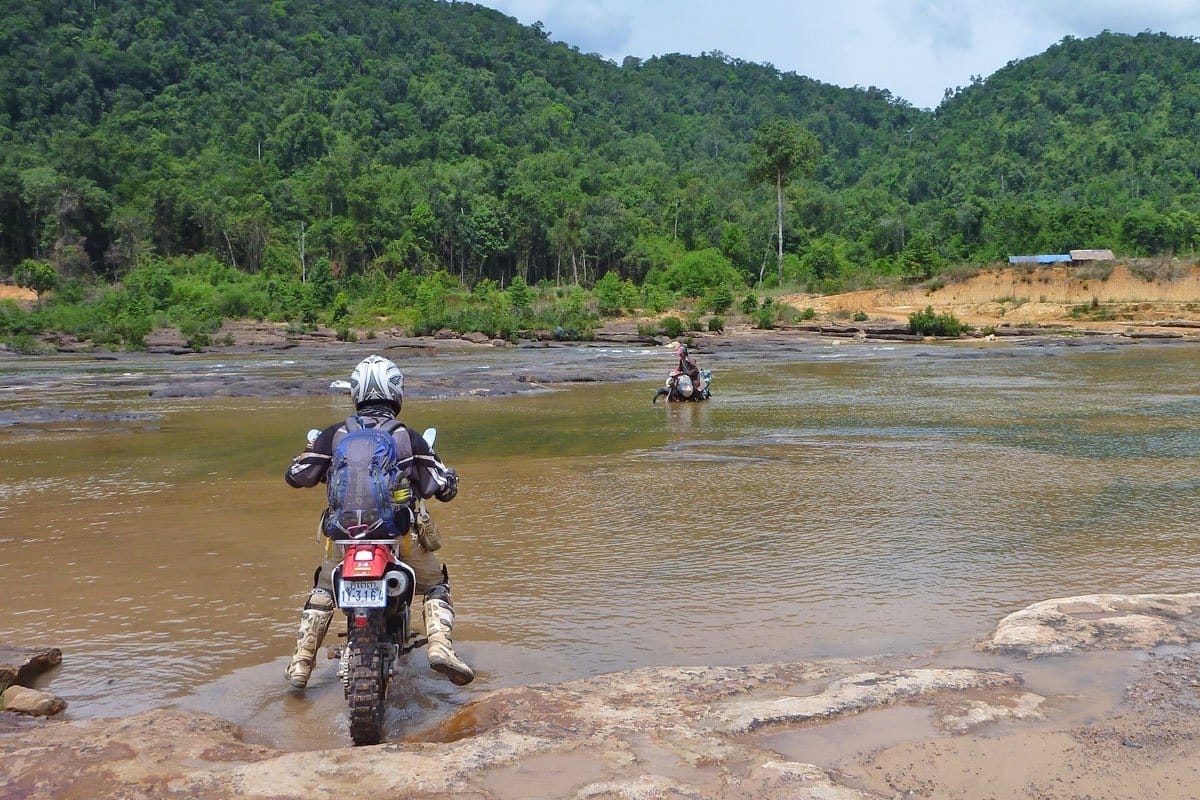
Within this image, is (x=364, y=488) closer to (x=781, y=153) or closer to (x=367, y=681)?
(x=367, y=681)

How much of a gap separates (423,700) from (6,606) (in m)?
3.21

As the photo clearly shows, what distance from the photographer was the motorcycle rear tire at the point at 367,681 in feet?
13.3

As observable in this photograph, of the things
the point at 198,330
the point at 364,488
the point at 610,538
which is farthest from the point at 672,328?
the point at 364,488

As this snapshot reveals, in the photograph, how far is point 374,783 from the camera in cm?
344

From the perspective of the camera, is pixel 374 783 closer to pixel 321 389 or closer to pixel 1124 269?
pixel 321 389

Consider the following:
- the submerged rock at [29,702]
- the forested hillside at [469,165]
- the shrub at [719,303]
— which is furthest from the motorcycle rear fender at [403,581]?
the forested hillside at [469,165]

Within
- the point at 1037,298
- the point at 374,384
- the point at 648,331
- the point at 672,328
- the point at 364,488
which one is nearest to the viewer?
the point at 364,488

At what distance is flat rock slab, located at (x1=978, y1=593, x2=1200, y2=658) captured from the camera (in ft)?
15.8

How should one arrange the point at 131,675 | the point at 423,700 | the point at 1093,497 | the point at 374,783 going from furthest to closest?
1. the point at 1093,497
2. the point at 131,675
3. the point at 423,700
4. the point at 374,783

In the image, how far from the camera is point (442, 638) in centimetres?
462

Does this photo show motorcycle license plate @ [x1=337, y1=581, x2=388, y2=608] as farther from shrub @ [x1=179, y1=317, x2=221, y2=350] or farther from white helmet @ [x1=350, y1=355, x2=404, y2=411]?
shrub @ [x1=179, y1=317, x2=221, y2=350]

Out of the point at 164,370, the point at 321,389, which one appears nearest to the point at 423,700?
the point at 321,389

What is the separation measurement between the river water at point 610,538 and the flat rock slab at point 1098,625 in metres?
0.32

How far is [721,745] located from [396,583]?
1.62 m
